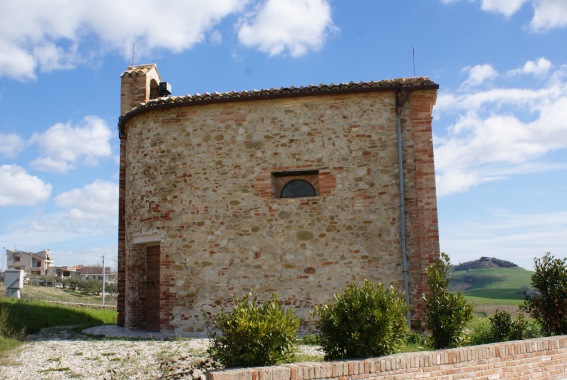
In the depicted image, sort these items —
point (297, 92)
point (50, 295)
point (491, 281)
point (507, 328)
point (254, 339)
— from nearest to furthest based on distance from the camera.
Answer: point (254, 339) → point (507, 328) → point (297, 92) → point (50, 295) → point (491, 281)

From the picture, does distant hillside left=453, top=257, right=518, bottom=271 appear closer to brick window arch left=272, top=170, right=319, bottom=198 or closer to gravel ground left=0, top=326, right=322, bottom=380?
brick window arch left=272, top=170, right=319, bottom=198

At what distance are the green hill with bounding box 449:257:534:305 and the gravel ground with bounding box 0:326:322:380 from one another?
1779 inches

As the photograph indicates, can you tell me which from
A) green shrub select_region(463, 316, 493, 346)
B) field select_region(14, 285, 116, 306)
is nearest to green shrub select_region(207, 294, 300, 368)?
green shrub select_region(463, 316, 493, 346)

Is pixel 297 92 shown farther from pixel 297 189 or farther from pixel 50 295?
pixel 50 295

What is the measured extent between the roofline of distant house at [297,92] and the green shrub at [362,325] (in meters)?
6.13

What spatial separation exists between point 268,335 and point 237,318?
0.38 metres

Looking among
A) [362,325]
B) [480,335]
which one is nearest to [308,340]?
[480,335]

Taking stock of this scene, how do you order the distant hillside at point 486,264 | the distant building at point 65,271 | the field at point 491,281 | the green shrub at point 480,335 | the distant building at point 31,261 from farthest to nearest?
the distant building at point 65,271 < the distant hillside at point 486,264 < the distant building at point 31,261 < the field at point 491,281 < the green shrub at point 480,335

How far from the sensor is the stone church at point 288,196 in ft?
35.3

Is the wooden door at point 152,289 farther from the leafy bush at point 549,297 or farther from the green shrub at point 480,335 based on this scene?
the leafy bush at point 549,297

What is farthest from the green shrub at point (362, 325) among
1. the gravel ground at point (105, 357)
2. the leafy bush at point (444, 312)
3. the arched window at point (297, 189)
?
the arched window at point (297, 189)

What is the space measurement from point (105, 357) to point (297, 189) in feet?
17.2

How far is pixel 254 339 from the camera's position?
532cm

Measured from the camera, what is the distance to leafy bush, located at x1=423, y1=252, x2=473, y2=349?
6.96 meters
